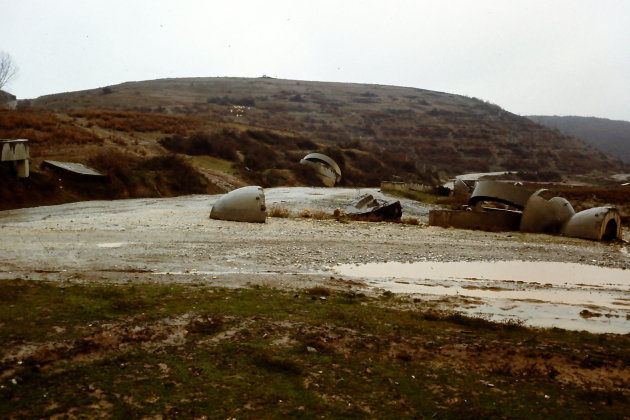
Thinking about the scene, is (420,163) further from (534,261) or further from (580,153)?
(534,261)

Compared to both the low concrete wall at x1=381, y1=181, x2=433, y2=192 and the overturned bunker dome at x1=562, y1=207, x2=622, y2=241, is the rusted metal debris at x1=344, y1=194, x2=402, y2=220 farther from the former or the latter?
the low concrete wall at x1=381, y1=181, x2=433, y2=192

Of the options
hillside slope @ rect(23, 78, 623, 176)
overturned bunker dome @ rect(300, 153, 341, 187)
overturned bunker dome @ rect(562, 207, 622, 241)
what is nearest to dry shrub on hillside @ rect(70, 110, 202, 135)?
overturned bunker dome @ rect(300, 153, 341, 187)

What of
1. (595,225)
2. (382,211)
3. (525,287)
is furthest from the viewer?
(382,211)

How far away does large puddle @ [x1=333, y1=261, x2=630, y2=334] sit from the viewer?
11.3m

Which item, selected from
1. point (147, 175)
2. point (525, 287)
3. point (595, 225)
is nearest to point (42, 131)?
point (147, 175)

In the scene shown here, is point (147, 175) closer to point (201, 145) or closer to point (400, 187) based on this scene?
point (201, 145)

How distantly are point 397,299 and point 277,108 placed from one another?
9633cm

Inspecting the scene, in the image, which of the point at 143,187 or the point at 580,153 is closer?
the point at 143,187

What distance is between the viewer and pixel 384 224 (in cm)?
2541

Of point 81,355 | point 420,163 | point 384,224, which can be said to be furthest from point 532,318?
point 420,163

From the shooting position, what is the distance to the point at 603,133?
17688 centimetres

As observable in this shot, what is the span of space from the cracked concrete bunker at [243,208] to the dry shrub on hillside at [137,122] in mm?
24887

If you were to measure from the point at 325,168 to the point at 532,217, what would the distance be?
25.9 metres

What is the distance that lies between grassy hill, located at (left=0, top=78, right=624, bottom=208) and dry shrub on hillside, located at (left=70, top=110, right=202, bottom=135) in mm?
184
